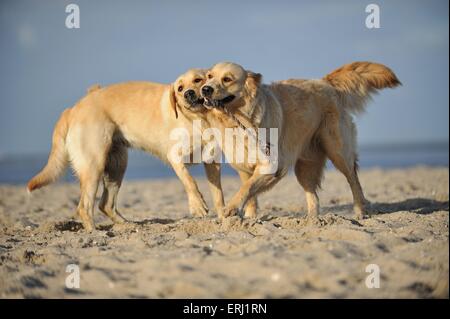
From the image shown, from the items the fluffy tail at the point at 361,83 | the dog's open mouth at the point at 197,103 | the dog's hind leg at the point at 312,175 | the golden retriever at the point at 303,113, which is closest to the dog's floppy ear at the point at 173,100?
the dog's open mouth at the point at 197,103

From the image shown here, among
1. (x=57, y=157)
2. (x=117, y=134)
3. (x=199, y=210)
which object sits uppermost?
(x=117, y=134)

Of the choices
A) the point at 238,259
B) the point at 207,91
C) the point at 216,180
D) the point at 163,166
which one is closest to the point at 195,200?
the point at 216,180

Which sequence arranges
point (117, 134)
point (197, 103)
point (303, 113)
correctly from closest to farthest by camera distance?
point (197, 103) → point (303, 113) → point (117, 134)

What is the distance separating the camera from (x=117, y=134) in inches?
269

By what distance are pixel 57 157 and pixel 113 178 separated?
2.51ft

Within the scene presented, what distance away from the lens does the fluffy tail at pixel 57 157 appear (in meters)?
6.55

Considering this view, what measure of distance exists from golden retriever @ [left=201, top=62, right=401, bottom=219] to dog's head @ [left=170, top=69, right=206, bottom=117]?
1.14 ft

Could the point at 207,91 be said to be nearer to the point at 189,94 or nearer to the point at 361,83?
the point at 189,94

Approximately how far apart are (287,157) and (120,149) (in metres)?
2.27

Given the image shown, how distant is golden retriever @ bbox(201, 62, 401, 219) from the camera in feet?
17.7

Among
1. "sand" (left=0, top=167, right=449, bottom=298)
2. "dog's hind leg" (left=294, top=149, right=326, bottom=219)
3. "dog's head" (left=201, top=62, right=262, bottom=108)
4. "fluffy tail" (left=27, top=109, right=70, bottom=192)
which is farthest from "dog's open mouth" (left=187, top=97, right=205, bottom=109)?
"fluffy tail" (left=27, top=109, right=70, bottom=192)

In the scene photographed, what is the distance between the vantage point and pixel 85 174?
21.3 feet

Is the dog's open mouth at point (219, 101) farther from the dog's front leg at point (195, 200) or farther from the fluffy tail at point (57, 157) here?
the fluffy tail at point (57, 157)

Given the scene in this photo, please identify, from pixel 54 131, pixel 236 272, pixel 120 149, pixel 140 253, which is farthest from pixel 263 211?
pixel 236 272
